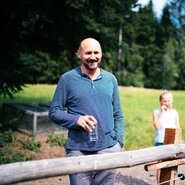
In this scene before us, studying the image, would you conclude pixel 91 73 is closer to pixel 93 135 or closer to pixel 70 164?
pixel 93 135

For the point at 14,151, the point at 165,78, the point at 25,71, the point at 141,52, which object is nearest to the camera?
the point at 14,151

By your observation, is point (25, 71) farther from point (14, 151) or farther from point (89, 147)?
point (89, 147)

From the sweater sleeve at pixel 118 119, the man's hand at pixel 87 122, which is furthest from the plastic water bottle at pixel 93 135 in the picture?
the sweater sleeve at pixel 118 119

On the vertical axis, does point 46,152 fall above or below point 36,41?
below

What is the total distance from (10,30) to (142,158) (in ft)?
21.8

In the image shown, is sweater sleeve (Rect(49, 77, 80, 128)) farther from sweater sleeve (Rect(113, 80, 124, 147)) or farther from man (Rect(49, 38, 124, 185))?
sweater sleeve (Rect(113, 80, 124, 147))

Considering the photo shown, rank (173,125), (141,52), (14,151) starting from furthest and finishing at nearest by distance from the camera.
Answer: (141,52)
(14,151)
(173,125)

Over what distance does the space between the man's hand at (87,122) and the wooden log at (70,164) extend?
0.25 meters

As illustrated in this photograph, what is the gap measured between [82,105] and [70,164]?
635mm

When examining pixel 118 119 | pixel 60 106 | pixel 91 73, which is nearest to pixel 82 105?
pixel 60 106

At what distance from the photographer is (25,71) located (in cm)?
893

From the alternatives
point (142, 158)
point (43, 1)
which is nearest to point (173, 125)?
point (142, 158)

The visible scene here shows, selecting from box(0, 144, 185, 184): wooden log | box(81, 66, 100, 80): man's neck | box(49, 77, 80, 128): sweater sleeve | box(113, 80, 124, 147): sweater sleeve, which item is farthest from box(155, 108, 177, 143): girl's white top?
box(49, 77, 80, 128): sweater sleeve

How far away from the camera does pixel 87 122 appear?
2963 mm
